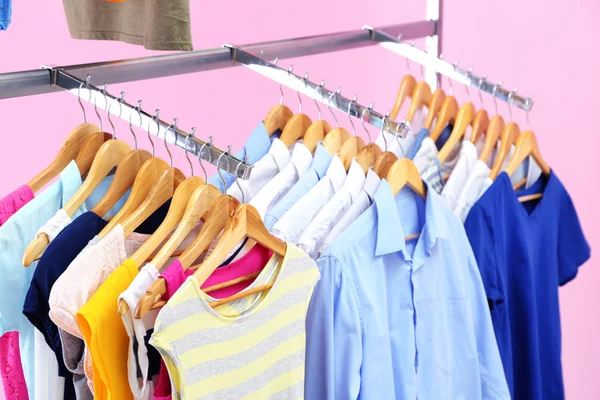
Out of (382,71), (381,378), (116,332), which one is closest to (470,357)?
(381,378)

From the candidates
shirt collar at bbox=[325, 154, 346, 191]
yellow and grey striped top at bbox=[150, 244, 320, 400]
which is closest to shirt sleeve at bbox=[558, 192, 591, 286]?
shirt collar at bbox=[325, 154, 346, 191]

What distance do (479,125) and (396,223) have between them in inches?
22.1

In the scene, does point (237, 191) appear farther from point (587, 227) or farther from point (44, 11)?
point (587, 227)

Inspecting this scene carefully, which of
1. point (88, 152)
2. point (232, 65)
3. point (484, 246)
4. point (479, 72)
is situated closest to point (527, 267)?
point (484, 246)

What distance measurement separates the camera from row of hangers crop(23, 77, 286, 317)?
50.6 inches

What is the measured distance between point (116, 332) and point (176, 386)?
0.12 meters

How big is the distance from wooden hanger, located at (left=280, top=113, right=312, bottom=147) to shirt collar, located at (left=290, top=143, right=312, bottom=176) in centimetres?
7

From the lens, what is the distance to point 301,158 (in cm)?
166

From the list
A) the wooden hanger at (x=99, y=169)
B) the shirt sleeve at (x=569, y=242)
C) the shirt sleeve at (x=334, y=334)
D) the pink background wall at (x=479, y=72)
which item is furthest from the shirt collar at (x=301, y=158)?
the pink background wall at (x=479, y=72)

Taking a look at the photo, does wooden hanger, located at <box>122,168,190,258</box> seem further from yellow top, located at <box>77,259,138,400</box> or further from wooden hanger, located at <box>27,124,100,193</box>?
wooden hanger, located at <box>27,124,100,193</box>

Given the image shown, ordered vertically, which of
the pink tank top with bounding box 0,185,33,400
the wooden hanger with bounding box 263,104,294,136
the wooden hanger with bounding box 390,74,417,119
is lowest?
the pink tank top with bounding box 0,185,33,400

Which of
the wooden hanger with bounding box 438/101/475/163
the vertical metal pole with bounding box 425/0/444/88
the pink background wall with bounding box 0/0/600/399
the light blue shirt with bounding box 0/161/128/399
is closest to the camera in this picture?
the light blue shirt with bounding box 0/161/128/399

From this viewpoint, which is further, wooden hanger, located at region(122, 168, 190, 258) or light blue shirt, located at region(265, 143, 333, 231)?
light blue shirt, located at region(265, 143, 333, 231)

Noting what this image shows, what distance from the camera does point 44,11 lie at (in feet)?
6.90
